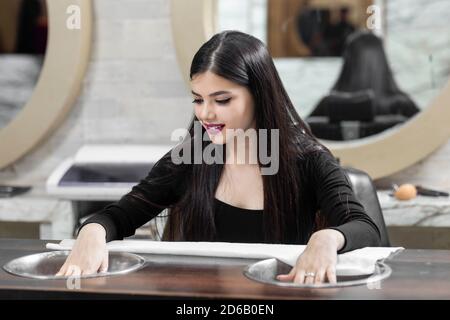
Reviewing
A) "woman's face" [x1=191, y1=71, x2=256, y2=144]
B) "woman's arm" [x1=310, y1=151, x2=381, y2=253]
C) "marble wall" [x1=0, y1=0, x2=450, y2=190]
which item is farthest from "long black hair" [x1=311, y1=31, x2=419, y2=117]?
"woman's face" [x1=191, y1=71, x2=256, y2=144]

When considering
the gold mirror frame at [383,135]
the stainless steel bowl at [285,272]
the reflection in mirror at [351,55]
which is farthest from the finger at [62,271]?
the reflection in mirror at [351,55]

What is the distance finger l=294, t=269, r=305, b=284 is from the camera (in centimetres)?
135

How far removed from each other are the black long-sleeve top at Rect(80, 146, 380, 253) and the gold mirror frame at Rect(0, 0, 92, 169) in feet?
3.26

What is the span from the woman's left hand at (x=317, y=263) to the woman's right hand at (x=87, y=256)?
0.40 metres

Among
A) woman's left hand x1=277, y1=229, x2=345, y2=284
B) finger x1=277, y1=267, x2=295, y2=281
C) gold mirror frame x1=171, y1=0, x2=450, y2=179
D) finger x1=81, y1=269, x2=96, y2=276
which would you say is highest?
gold mirror frame x1=171, y1=0, x2=450, y2=179

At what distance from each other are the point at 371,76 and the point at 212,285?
175 cm

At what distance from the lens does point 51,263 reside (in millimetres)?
1592

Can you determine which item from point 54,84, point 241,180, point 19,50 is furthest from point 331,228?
point 19,50

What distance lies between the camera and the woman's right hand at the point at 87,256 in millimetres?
1470

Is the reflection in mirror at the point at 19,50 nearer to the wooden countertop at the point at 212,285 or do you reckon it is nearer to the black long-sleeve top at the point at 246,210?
the black long-sleeve top at the point at 246,210

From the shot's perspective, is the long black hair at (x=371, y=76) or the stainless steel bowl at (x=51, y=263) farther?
the long black hair at (x=371, y=76)

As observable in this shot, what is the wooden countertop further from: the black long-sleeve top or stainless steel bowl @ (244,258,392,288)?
the black long-sleeve top

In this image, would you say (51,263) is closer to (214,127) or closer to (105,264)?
(105,264)
